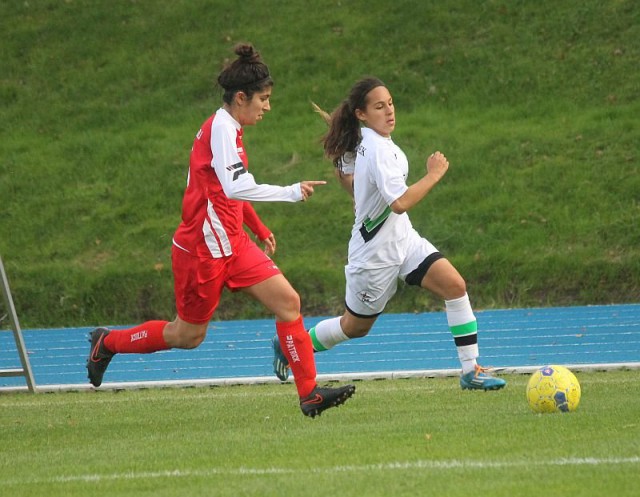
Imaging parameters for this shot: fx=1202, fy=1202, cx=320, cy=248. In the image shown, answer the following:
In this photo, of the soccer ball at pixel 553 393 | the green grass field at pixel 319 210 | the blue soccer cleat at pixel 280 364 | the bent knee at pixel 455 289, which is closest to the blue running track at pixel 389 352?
the green grass field at pixel 319 210

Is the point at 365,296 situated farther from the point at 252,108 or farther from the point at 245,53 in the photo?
the point at 245,53

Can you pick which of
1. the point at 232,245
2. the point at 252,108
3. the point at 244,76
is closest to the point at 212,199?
the point at 232,245

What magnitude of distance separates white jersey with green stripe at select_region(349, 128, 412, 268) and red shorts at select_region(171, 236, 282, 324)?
37.0 inches

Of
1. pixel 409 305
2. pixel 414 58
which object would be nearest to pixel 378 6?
pixel 414 58

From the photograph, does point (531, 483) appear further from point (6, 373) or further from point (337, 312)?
point (337, 312)

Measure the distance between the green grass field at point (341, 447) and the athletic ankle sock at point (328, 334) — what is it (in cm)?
45

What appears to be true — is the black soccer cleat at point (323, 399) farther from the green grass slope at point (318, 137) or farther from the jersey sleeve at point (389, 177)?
the green grass slope at point (318, 137)

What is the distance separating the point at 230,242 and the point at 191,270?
30cm

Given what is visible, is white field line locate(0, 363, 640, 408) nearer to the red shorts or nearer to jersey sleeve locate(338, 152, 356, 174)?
jersey sleeve locate(338, 152, 356, 174)

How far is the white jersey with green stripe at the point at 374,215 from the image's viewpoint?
813 cm

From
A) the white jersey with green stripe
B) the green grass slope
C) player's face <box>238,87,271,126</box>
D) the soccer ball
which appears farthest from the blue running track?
player's face <box>238,87,271,126</box>

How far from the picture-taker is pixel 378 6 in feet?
78.8

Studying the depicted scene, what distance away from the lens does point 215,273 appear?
750cm

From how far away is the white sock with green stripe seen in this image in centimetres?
816
